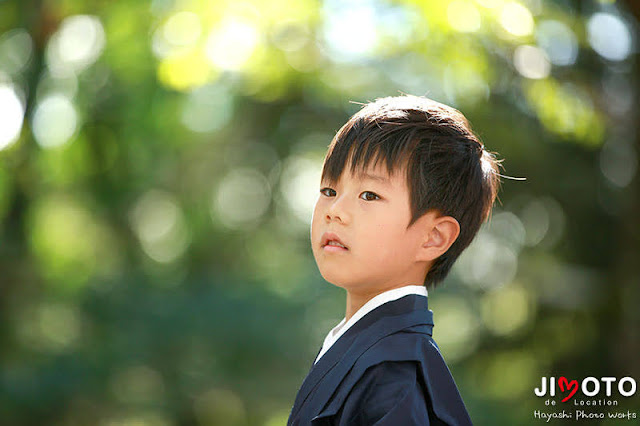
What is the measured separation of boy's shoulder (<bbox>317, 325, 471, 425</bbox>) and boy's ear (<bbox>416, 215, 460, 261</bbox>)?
5.0 inches

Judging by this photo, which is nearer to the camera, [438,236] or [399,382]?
[399,382]

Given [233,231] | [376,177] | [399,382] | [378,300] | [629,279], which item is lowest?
[399,382]

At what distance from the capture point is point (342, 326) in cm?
107

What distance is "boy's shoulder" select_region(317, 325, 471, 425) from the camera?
2.92ft

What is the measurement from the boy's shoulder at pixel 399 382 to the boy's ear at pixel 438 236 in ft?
0.41

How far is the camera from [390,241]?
99cm

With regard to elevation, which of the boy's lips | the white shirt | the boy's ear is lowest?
the white shirt

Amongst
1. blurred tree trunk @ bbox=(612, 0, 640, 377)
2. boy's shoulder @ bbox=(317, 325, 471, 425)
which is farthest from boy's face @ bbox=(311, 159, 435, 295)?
blurred tree trunk @ bbox=(612, 0, 640, 377)

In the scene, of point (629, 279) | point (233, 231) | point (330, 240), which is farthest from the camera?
point (233, 231)

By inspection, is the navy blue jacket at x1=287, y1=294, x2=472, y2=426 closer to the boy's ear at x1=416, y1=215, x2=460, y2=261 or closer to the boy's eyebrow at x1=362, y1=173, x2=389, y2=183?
the boy's ear at x1=416, y1=215, x2=460, y2=261

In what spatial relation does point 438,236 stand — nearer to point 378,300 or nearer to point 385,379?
point 378,300

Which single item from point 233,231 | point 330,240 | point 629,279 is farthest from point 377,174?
point 233,231

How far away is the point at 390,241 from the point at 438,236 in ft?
0.31

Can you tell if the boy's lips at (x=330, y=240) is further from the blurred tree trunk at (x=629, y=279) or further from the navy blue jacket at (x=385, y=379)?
the blurred tree trunk at (x=629, y=279)
